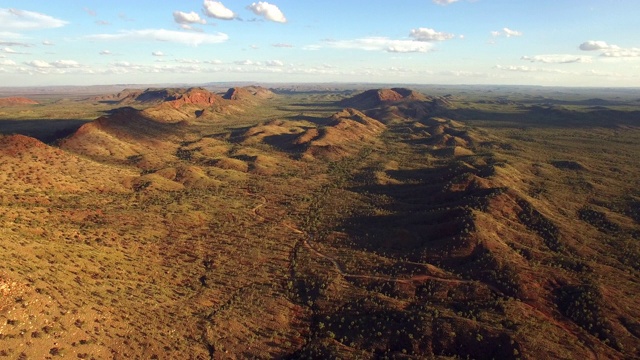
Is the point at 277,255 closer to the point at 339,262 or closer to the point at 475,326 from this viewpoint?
the point at 339,262

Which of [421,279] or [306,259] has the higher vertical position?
[421,279]

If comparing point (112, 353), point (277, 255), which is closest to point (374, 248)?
point (277, 255)

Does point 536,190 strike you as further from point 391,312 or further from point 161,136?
point 161,136

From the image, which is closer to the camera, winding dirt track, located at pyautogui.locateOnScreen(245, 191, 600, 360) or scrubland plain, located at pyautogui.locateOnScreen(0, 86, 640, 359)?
scrubland plain, located at pyautogui.locateOnScreen(0, 86, 640, 359)

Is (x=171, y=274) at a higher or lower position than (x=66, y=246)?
lower

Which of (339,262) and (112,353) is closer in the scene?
(112,353)

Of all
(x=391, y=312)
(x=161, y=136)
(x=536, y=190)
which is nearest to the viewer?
(x=391, y=312)

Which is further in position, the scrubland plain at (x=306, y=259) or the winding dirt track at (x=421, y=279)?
the winding dirt track at (x=421, y=279)

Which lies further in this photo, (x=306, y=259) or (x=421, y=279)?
(x=306, y=259)

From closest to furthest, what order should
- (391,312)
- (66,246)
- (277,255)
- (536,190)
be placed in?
1. (391,312)
2. (66,246)
3. (277,255)
4. (536,190)

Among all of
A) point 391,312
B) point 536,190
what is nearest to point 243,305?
point 391,312
